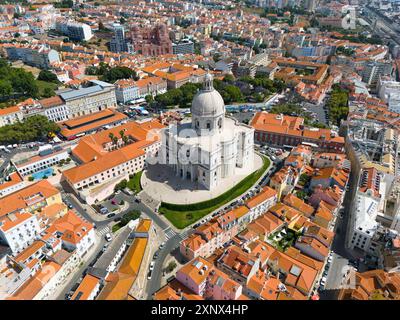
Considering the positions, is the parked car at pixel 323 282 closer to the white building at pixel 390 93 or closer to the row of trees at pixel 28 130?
the row of trees at pixel 28 130

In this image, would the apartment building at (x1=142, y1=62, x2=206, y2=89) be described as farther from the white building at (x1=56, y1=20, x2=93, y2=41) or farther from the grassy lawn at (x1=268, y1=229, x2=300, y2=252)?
the grassy lawn at (x1=268, y1=229, x2=300, y2=252)

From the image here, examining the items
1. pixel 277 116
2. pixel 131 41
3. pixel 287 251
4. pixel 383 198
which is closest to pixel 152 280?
pixel 287 251

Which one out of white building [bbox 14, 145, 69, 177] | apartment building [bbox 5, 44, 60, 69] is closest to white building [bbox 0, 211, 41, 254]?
white building [bbox 14, 145, 69, 177]

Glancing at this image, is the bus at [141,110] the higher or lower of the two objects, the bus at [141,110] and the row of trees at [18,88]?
the lower

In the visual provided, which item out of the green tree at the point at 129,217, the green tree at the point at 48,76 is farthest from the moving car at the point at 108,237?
the green tree at the point at 48,76

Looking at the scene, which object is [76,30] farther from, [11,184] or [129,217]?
[129,217]
